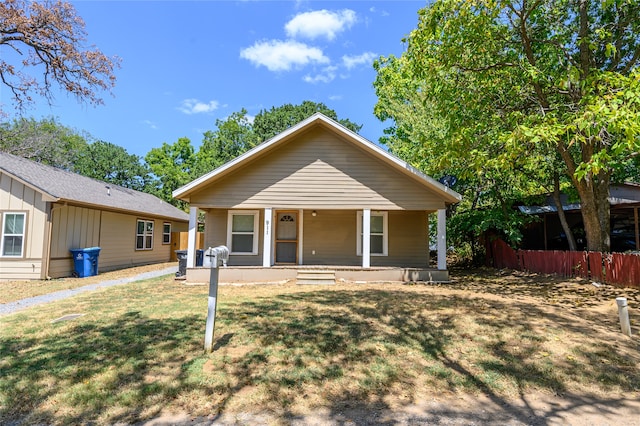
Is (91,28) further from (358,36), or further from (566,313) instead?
(566,313)

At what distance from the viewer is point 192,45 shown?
15.5 m

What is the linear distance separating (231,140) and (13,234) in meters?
24.3

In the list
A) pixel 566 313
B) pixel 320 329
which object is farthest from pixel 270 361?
pixel 566 313

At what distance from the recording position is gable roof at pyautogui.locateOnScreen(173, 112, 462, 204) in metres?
11.3

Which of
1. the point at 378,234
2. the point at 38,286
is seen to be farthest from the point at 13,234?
the point at 378,234

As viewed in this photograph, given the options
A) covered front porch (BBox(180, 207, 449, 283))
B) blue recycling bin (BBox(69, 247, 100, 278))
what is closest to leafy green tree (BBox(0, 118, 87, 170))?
blue recycling bin (BBox(69, 247, 100, 278))

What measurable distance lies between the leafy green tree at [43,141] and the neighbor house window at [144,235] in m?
18.8

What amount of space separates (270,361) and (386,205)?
829 centimetres

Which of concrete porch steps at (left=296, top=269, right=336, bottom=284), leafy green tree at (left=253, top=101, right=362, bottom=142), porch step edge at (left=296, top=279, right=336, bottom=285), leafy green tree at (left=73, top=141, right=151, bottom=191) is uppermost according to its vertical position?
leafy green tree at (left=253, top=101, right=362, bottom=142)

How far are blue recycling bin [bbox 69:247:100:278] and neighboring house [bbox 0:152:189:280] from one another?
0.25 meters

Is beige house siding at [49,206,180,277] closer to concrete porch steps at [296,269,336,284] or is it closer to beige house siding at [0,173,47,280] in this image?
beige house siding at [0,173,47,280]

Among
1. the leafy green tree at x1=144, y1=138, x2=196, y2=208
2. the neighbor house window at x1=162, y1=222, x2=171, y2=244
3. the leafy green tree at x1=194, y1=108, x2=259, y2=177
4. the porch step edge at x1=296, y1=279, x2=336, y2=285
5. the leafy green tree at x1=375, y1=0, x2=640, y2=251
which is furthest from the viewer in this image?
the leafy green tree at x1=144, y1=138, x2=196, y2=208

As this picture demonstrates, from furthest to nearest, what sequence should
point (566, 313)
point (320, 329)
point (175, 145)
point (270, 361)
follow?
point (175, 145)
point (566, 313)
point (320, 329)
point (270, 361)

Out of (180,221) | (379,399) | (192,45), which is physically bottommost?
(379,399)
